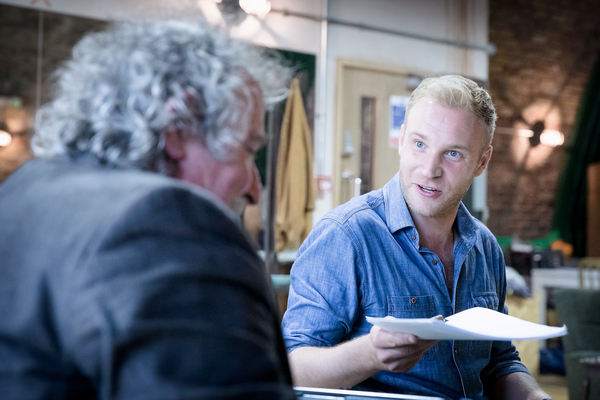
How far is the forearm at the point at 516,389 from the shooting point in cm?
135

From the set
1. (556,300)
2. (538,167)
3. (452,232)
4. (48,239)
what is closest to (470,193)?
(556,300)

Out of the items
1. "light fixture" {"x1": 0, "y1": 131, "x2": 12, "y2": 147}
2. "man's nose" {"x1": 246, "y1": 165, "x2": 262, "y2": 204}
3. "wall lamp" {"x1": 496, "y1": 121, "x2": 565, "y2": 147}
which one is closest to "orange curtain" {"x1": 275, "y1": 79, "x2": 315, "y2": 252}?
"light fixture" {"x1": 0, "y1": 131, "x2": 12, "y2": 147}

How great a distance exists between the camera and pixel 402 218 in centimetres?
140

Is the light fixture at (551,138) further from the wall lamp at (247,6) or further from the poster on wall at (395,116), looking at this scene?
the wall lamp at (247,6)

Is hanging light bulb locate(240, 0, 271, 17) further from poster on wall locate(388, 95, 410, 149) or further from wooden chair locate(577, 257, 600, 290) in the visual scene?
wooden chair locate(577, 257, 600, 290)

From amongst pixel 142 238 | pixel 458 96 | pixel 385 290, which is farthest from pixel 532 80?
pixel 142 238

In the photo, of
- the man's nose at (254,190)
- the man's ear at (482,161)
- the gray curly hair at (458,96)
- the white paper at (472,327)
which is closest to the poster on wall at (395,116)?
the man's ear at (482,161)

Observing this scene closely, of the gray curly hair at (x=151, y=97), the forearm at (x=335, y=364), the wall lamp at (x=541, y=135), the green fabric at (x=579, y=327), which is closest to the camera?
the gray curly hair at (x=151, y=97)

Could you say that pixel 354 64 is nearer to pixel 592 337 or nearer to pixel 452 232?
pixel 592 337

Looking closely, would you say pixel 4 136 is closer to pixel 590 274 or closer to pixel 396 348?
pixel 396 348

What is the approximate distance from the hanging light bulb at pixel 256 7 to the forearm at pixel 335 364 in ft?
11.5

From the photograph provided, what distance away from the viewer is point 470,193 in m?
4.34

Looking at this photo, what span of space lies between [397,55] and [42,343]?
185 inches

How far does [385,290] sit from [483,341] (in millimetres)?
298
